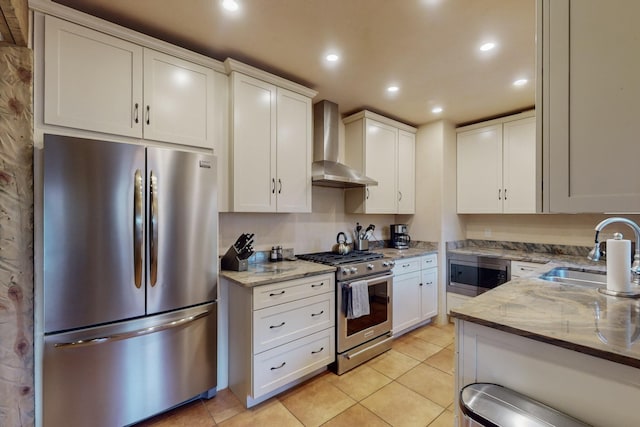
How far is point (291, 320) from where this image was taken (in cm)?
222

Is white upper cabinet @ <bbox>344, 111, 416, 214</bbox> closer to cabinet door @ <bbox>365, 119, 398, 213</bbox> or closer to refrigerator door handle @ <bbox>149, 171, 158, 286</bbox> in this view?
cabinet door @ <bbox>365, 119, 398, 213</bbox>

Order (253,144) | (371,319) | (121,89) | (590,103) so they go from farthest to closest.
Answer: (371,319), (253,144), (121,89), (590,103)

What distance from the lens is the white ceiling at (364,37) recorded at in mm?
1729

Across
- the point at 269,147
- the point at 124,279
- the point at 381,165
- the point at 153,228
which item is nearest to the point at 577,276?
the point at 381,165

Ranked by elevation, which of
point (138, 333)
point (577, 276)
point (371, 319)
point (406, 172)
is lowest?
point (371, 319)

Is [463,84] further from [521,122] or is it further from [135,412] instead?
[135,412]

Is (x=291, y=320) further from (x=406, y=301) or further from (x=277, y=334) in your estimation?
(x=406, y=301)

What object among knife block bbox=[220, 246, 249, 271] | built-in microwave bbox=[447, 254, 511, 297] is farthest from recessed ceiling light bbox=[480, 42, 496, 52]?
knife block bbox=[220, 246, 249, 271]

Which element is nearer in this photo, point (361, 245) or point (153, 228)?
point (153, 228)

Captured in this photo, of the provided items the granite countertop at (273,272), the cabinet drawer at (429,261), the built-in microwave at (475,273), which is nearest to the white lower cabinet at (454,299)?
the built-in microwave at (475,273)

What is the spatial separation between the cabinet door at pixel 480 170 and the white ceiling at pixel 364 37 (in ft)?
2.50

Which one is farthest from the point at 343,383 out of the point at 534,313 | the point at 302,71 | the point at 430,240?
the point at 302,71

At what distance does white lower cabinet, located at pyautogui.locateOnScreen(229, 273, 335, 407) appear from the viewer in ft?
6.67

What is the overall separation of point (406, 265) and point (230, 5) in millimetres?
2848
